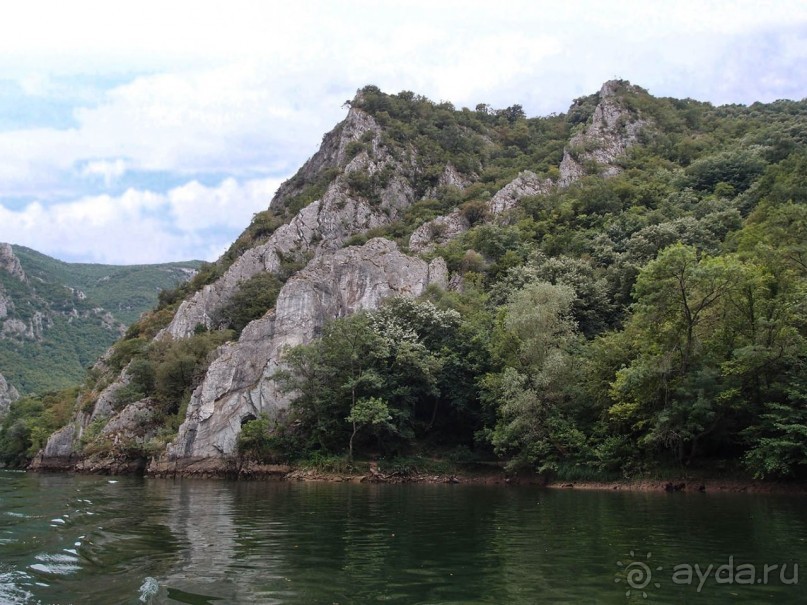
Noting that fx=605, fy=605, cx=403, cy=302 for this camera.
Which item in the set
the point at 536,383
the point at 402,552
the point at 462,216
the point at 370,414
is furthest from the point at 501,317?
the point at 462,216

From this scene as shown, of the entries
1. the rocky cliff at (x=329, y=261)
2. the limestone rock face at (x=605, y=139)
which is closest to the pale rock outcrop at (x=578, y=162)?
the limestone rock face at (x=605, y=139)

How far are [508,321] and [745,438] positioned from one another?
18.2 m

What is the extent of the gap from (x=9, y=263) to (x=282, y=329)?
15486cm

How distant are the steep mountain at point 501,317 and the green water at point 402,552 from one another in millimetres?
11245

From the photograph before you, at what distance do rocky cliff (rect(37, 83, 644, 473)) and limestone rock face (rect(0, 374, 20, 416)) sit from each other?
59.2 metres

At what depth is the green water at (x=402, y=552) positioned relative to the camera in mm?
10984

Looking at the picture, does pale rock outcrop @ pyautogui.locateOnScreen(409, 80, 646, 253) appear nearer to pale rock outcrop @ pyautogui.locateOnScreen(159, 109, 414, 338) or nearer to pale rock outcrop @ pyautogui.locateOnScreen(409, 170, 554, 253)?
pale rock outcrop @ pyautogui.locateOnScreen(409, 170, 554, 253)

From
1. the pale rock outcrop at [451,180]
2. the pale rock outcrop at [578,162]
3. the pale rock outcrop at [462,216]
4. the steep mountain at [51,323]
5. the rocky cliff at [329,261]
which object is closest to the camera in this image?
the rocky cliff at [329,261]

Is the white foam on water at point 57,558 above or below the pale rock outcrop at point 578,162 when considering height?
below

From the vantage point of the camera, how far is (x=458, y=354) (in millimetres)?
53031

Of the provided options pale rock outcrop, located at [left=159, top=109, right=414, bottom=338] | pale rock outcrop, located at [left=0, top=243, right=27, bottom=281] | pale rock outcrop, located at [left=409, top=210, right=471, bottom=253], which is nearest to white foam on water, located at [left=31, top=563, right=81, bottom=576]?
pale rock outcrop, located at [left=159, top=109, right=414, bottom=338]

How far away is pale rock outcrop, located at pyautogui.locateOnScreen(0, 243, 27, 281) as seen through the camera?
17500cm

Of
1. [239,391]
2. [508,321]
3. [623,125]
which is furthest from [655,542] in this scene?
[623,125]

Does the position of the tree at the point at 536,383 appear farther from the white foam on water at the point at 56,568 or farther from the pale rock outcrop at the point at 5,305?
the pale rock outcrop at the point at 5,305
